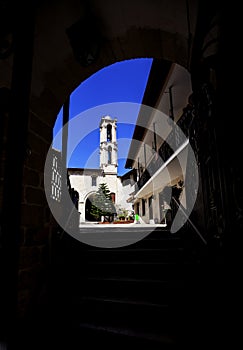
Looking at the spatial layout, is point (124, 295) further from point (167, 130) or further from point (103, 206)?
point (103, 206)

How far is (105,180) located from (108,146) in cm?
474

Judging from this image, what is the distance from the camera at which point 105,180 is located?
82.6ft

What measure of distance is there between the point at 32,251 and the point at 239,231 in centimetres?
214

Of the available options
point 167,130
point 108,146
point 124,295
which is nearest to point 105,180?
point 108,146

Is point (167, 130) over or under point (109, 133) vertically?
under

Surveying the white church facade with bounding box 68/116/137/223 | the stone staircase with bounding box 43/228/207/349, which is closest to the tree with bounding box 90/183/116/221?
the white church facade with bounding box 68/116/137/223

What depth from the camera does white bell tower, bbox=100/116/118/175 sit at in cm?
2556

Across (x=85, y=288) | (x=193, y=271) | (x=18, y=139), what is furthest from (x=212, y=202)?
(x=85, y=288)

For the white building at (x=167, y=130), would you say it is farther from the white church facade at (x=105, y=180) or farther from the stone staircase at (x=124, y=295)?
the white church facade at (x=105, y=180)

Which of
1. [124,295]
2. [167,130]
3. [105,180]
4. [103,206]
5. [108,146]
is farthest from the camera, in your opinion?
[108,146]

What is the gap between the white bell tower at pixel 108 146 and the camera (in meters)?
25.6

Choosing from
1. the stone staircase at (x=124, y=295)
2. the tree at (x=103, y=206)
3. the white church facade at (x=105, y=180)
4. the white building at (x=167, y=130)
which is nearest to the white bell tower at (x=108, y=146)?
the white church facade at (x=105, y=180)

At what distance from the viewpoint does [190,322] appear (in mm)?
1957

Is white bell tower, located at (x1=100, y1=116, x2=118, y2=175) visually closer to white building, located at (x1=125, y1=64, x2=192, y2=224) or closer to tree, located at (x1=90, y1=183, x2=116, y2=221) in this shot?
tree, located at (x1=90, y1=183, x2=116, y2=221)
